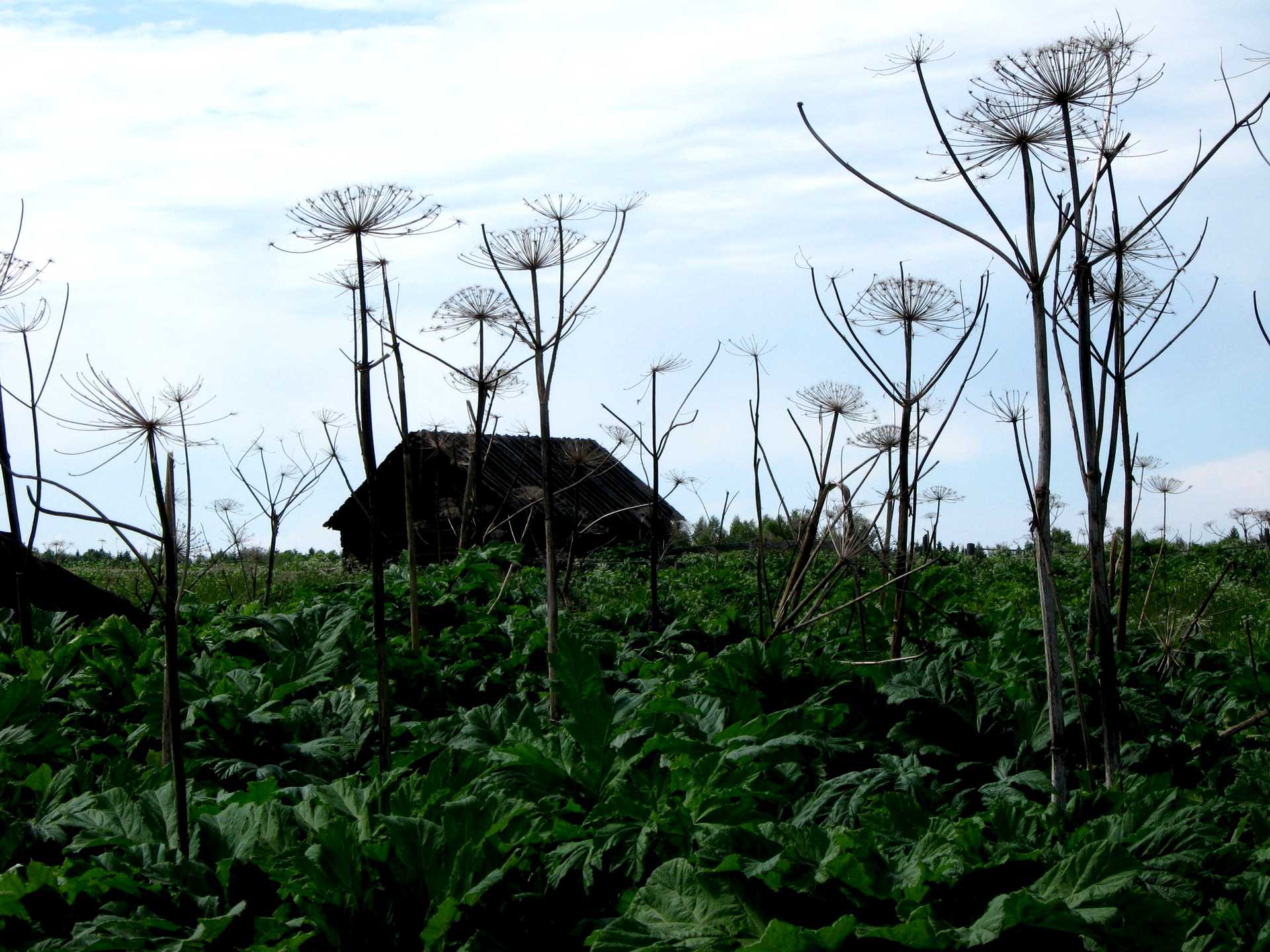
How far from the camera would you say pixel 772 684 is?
199 inches

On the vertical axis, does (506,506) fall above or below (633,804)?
above

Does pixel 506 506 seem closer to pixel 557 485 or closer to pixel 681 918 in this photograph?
pixel 557 485

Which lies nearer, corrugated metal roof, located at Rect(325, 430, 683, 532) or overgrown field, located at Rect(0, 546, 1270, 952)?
overgrown field, located at Rect(0, 546, 1270, 952)

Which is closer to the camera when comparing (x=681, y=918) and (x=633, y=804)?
(x=681, y=918)

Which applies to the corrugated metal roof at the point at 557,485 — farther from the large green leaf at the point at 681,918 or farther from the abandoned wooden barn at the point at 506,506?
the large green leaf at the point at 681,918

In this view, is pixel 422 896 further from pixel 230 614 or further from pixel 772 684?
pixel 230 614

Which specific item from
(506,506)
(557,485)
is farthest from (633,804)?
(557,485)

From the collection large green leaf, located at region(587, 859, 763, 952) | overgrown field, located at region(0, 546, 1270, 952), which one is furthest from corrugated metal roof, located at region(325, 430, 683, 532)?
large green leaf, located at region(587, 859, 763, 952)

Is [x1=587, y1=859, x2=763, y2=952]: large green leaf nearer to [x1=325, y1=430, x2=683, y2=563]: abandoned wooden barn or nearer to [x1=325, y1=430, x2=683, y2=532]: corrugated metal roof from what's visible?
[x1=325, y1=430, x2=683, y2=563]: abandoned wooden barn

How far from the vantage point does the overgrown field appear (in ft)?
9.32

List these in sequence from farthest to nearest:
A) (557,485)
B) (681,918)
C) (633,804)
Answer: (557,485) < (633,804) < (681,918)

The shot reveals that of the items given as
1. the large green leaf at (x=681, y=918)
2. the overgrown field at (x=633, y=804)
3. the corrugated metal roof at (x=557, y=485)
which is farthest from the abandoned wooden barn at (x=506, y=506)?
the large green leaf at (x=681, y=918)

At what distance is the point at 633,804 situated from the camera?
132 inches

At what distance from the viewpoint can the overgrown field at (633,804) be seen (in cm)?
284
